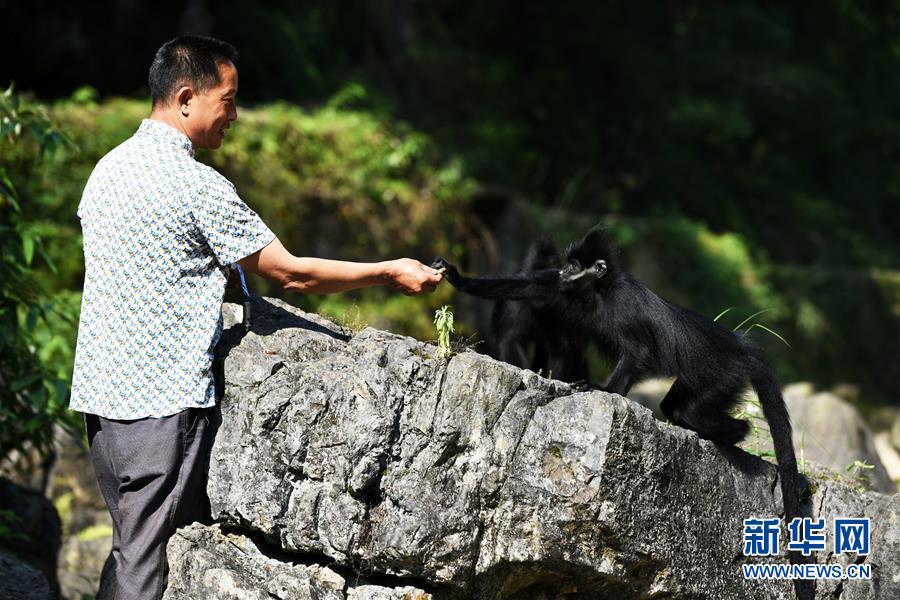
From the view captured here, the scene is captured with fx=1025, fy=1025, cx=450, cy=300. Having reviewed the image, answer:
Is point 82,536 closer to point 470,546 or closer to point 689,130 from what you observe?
point 470,546

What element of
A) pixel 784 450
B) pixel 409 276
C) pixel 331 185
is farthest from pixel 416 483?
pixel 331 185

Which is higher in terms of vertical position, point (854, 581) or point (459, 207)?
point (459, 207)

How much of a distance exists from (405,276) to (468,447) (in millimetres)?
623

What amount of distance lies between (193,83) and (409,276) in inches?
37.3

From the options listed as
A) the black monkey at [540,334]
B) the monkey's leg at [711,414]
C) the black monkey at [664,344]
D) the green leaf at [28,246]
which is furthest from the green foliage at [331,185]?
the monkey's leg at [711,414]

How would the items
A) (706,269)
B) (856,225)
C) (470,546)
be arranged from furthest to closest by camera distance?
(856,225) < (706,269) < (470,546)

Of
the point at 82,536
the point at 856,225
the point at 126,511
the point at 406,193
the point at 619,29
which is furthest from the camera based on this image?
the point at 856,225

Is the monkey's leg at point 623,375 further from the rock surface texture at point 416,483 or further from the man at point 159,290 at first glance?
the man at point 159,290

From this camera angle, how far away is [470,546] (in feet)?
11.3

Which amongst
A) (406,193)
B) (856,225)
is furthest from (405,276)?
(856,225)

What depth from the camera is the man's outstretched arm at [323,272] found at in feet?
10.7

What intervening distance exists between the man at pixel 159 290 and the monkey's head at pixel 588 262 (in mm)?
1823

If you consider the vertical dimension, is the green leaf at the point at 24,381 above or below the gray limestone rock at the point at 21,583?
above

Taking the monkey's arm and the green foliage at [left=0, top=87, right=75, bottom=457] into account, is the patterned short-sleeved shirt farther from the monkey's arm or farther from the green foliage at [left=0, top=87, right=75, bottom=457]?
the green foliage at [left=0, top=87, right=75, bottom=457]
